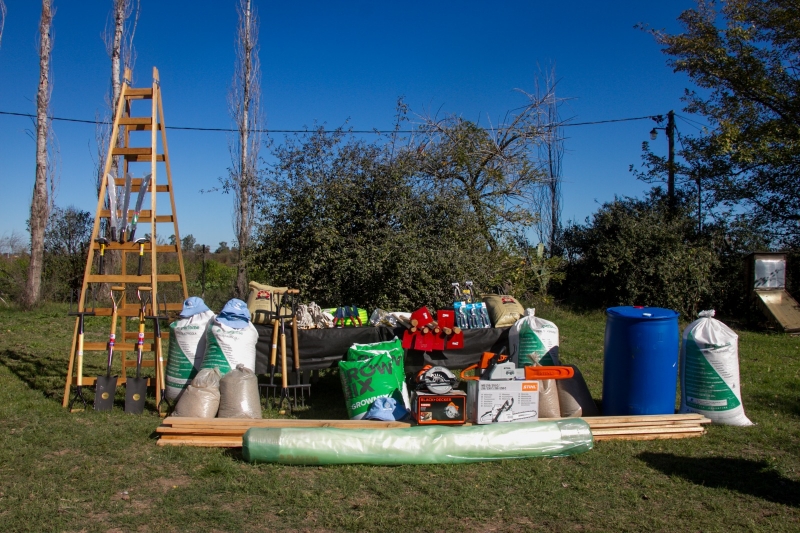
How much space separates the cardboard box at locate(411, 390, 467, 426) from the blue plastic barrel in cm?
142

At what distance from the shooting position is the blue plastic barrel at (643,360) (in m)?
5.06

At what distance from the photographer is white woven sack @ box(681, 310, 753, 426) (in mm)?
5066

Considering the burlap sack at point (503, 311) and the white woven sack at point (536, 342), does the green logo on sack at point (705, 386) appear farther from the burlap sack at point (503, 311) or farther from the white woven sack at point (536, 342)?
the burlap sack at point (503, 311)

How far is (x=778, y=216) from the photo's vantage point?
42.5 ft

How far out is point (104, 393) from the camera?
5516 millimetres

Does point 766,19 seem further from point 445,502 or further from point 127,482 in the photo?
point 127,482

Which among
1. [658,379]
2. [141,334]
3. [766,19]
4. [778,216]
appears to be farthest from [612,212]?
[141,334]

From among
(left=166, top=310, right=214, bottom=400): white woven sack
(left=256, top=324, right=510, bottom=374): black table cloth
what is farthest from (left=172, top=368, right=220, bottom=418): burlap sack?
(left=256, top=324, right=510, bottom=374): black table cloth

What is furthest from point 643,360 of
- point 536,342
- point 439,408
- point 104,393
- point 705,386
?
point 104,393

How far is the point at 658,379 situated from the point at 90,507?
4.22m

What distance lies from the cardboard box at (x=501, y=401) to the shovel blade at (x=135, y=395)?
2956mm

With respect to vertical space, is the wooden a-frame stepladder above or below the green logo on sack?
above

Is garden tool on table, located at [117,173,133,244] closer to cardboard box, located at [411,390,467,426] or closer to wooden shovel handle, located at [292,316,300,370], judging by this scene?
wooden shovel handle, located at [292,316,300,370]

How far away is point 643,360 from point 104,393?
464 cm
